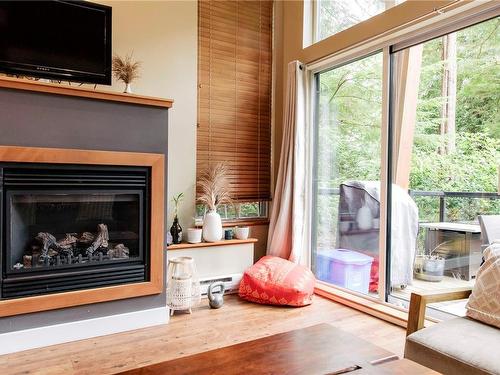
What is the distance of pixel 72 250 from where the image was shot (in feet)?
8.77

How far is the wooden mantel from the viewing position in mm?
2332

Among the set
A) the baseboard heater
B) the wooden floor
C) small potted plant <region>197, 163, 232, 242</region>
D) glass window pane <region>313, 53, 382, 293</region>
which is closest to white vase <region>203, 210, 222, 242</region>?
small potted plant <region>197, 163, 232, 242</region>

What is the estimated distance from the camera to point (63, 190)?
256cm

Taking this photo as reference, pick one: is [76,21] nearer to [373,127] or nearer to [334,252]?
[373,127]

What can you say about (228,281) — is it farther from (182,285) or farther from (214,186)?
(214,186)

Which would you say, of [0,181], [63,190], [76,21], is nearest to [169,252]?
[63,190]

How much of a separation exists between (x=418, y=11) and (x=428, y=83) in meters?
0.51

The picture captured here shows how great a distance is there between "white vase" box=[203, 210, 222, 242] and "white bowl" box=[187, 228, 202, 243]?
64 millimetres

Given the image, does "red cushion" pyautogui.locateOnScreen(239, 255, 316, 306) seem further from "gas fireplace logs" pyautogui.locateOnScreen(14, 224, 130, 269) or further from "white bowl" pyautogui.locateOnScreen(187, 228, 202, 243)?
"gas fireplace logs" pyautogui.locateOnScreen(14, 224, 130, 269)

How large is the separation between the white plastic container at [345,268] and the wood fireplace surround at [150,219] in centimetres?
167

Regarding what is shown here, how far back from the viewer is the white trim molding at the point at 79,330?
7.84 feet

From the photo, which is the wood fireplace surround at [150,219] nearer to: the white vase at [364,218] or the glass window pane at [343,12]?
the white vase at [364,218]

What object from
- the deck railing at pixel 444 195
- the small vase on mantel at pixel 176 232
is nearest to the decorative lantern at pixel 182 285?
the small vase on mantel at pixel 176 232

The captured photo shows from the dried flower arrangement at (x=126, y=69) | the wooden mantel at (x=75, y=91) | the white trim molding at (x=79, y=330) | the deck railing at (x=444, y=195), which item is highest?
the dried flower arrangement at (x=126, y=69)
